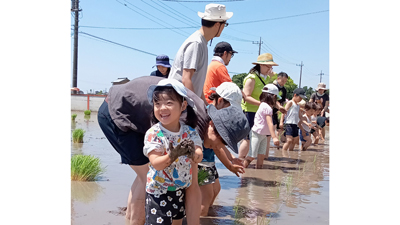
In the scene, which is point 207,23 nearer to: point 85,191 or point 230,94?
point 230,94

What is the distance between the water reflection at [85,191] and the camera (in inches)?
163

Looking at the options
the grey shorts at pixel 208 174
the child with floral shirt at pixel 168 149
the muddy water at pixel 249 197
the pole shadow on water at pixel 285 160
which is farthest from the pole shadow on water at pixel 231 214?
the pole shadow on water at pixel 285 160

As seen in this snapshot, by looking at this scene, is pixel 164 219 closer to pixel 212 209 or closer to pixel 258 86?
pixel 212 209

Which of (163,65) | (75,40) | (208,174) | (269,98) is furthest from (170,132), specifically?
(75,40)

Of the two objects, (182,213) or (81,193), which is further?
(81,193)

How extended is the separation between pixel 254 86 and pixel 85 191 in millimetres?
2996

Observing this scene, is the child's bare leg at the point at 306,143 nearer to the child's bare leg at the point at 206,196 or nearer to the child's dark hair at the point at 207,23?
the child's bare leg at the point at 206,196

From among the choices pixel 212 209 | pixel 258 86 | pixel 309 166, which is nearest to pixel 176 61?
pixel 212 209

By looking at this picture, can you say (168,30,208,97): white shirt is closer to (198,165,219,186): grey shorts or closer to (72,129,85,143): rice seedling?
(198,165,219,186): grey shorts

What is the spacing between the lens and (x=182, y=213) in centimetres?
268

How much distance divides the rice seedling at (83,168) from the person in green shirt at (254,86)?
201 centimetres

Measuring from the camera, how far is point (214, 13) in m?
3.32

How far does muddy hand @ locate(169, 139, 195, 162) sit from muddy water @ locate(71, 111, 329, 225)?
1378mm
